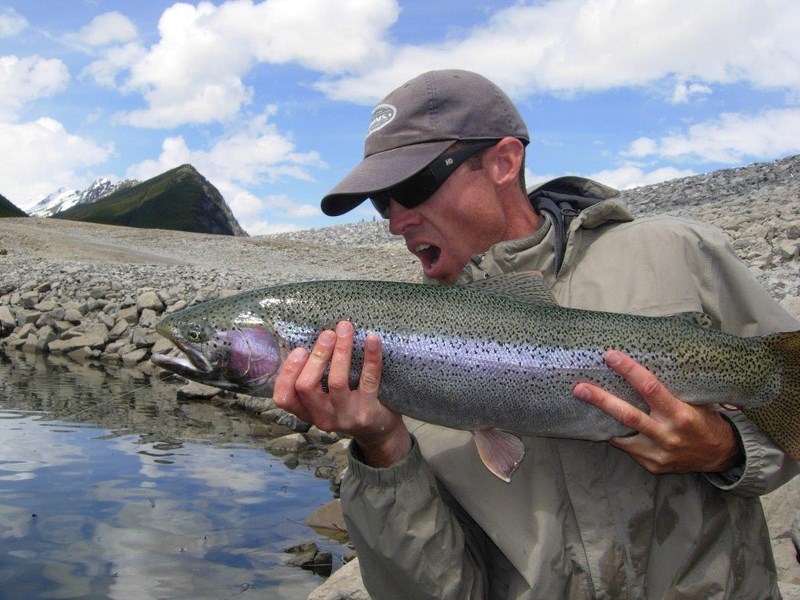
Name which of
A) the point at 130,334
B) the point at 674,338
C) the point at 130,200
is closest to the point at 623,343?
the point at 674,338

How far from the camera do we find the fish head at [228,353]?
2869 mm

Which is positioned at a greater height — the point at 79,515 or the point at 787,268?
the point at 787,268

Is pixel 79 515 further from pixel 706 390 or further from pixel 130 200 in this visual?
pixel 130 200

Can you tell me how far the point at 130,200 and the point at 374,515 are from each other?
16038cm

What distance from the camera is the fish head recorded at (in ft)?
9.41

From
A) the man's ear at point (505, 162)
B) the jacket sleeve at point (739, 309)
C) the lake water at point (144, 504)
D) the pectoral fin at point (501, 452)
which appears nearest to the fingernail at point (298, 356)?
the pectoral fin at point (501, 452)

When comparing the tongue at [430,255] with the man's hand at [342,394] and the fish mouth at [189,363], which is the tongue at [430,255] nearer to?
the man's hand at [342,394]

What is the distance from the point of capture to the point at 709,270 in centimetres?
270

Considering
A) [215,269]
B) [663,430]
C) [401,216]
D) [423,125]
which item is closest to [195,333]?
[401,216]

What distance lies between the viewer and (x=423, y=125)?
122 inches

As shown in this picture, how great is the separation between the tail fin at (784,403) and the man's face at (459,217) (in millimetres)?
1076

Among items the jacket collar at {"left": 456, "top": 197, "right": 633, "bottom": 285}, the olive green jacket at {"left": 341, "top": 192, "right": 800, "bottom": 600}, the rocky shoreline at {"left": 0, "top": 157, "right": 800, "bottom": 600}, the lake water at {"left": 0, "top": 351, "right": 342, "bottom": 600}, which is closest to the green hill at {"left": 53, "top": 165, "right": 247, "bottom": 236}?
the rocky shoreline at {"left": 0, "top": 157, "right": 800, "bottom": 600}

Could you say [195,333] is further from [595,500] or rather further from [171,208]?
[171,208]

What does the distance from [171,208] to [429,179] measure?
481 feet
